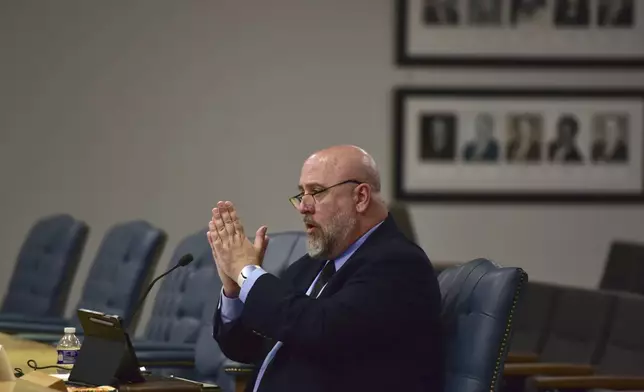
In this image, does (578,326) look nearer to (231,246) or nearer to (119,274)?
(119,274)

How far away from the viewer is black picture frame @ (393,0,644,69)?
24.1 feet

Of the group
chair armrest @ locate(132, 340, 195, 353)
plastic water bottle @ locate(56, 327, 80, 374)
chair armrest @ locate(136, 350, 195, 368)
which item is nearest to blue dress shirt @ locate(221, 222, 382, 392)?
plastic water bottle @ locate(56, 327, 80, 374)

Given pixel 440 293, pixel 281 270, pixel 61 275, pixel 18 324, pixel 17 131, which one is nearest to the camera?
pixel 440 293

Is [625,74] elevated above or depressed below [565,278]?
above

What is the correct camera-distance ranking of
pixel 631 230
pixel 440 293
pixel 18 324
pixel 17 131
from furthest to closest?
pixel 631 230
pixel 17 131
pixel 18 324
pixel 440 293

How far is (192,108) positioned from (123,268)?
2.11 meters

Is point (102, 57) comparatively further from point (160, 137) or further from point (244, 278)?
point (244, 278)

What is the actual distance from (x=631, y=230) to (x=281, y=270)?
12.2 feet

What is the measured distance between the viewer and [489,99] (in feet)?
24.4

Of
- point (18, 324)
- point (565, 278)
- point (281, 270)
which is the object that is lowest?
point (565, 278)

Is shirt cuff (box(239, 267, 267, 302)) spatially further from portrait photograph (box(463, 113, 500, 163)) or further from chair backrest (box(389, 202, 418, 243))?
portrait photograph (box(463, 113, 500, 163))

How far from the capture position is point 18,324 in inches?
200

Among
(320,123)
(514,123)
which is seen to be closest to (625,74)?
(514,123)

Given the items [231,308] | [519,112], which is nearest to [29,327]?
[231,308]
